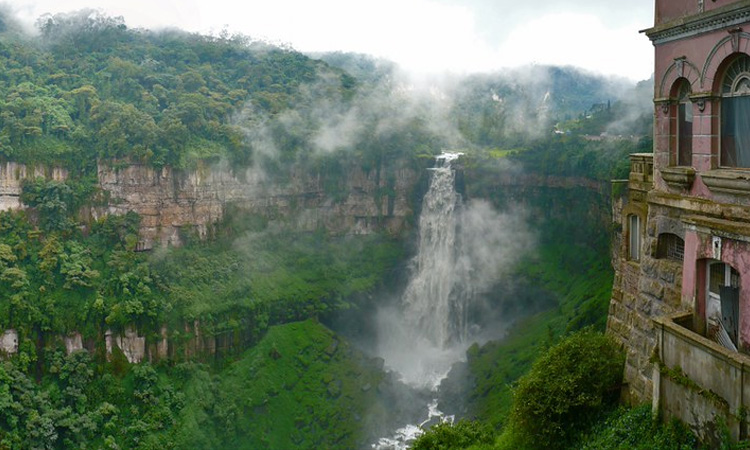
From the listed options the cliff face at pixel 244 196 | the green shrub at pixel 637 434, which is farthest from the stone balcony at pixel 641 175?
the cliff face at pixel 244 196

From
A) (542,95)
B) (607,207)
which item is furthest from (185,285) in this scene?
(542,95)

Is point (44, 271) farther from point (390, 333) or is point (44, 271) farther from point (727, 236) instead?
point (727, 236)

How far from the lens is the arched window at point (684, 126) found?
12047 millimetres

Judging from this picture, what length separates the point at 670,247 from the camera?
12.8m

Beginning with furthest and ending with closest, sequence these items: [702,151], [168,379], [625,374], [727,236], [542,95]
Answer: [542,95]
[168,379]
[625,374]
[702,151]
[727,236]

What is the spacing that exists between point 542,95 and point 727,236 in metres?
90.8

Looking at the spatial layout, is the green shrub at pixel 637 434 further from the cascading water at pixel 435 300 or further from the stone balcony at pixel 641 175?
the cascading water at pixel 435 300

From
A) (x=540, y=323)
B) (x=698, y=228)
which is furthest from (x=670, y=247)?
(x=540, y=323)

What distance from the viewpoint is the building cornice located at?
10.4m

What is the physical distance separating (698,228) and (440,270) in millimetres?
38393

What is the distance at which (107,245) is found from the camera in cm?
4109

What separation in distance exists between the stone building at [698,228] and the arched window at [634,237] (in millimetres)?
906

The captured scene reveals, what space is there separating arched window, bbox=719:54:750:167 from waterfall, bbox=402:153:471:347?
3612 centimetres

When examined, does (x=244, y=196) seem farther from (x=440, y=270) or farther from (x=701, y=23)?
(x=701, y=23)
